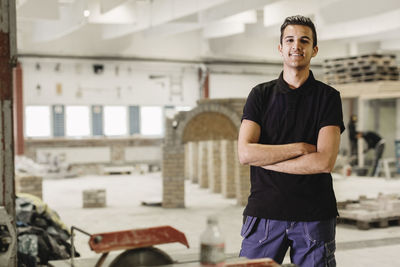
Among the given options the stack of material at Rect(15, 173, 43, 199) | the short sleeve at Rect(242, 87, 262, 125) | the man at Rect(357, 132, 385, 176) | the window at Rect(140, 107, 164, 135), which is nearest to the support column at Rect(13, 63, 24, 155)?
the window at Rect(140, 107, 164, 135)

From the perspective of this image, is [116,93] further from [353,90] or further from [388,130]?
[388,130]

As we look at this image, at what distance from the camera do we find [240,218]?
418 inches

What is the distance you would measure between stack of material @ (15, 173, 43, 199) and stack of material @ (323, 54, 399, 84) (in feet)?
31.5

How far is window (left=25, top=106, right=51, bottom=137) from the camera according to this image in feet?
61.4

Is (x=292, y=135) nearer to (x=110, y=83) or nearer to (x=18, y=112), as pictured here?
(x=18, y=112)

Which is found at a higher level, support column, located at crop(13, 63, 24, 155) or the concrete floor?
support column, located at crop(13, 63, 24, 155)

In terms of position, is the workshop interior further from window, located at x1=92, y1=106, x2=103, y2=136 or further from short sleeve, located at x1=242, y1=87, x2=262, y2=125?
short sleeve, located at x1=242, y1=87, x2=262, y2=125

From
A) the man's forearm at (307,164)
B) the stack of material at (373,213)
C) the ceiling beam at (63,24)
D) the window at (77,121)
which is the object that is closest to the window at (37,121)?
the window at (77,121)

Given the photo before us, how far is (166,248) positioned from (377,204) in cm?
417

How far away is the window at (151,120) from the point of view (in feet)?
67.0

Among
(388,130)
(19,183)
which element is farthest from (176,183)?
(388,130)

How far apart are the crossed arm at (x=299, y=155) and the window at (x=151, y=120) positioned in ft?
56.3

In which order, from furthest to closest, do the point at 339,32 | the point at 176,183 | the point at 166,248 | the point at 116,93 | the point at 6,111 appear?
1. the point at 116,93
2. the point at 339,32
3. the point at 176,183
4. the point at 166,248
5. the point at 6,111

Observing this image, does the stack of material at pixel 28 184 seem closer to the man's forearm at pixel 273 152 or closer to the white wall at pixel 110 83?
the man's forearm at pixel 273 152
